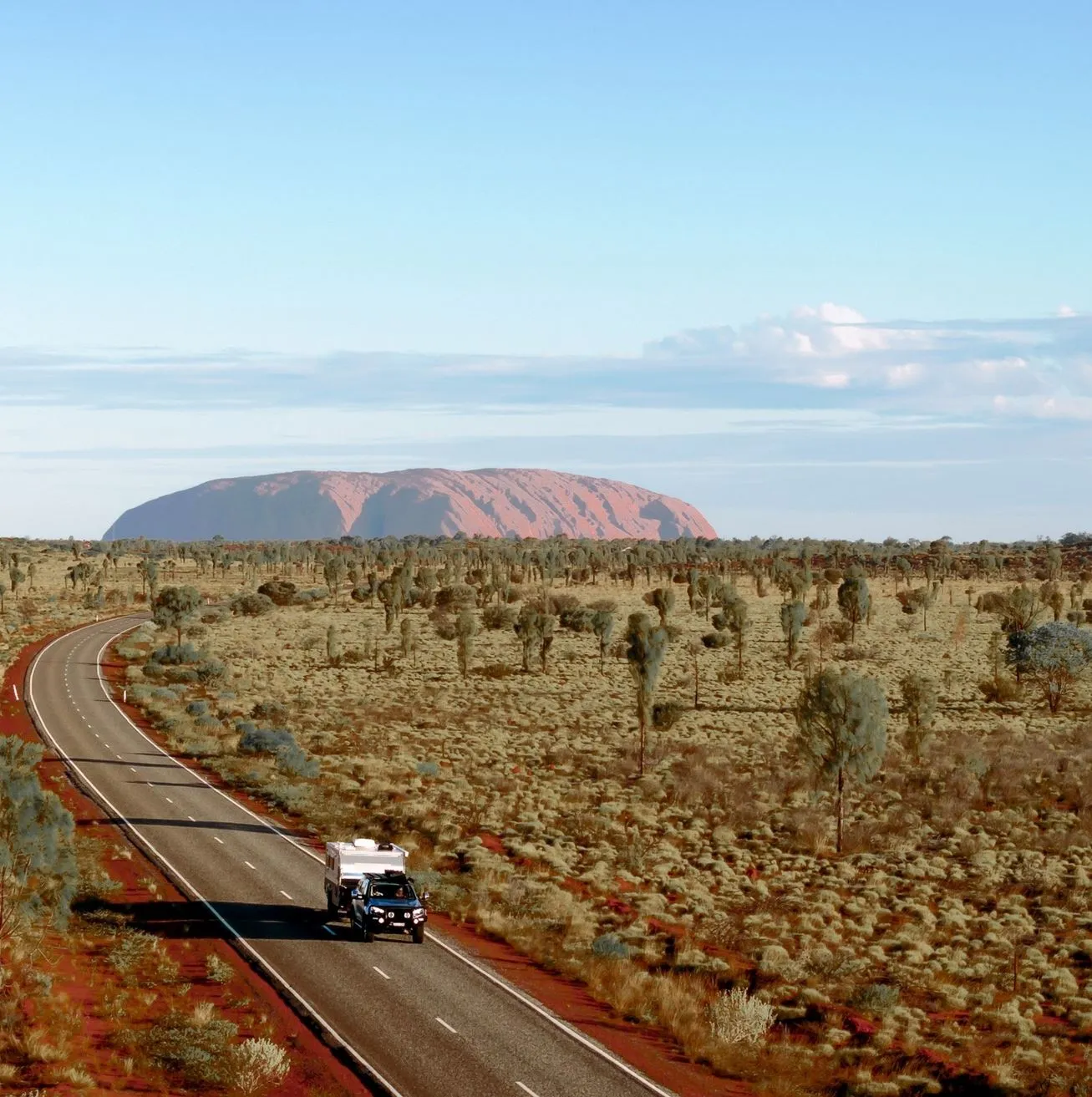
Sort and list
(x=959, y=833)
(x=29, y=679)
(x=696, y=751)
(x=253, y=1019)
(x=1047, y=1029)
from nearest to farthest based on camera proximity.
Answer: (x=253, y=1019) → (x=1047, y=1029) → (x=959, y=833) → (x=696, y=751) → (x=29, y=679)

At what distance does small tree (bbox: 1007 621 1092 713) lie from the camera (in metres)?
75.9

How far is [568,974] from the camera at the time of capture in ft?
99.5

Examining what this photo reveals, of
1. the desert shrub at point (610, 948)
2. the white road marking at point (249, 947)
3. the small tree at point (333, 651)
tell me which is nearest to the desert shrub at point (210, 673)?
the small tree at point (333, 651)

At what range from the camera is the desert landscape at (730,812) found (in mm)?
28172

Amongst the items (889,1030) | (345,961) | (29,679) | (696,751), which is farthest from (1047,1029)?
(29,679)

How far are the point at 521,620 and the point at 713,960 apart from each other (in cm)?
6134

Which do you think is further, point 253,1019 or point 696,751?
point 696,751

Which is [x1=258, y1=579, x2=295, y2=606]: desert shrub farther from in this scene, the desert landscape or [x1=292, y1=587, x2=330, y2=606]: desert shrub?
the desert landscape

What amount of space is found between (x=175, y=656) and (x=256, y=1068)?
244 ft

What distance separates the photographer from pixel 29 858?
101ft

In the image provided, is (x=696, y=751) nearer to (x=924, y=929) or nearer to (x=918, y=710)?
(x=918, y=710)

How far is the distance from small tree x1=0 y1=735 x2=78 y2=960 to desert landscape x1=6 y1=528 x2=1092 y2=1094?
34.1 feet

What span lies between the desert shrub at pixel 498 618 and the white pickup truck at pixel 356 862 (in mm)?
85491

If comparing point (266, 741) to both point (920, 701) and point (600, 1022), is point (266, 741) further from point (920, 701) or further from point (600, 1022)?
point (600, 1022)
